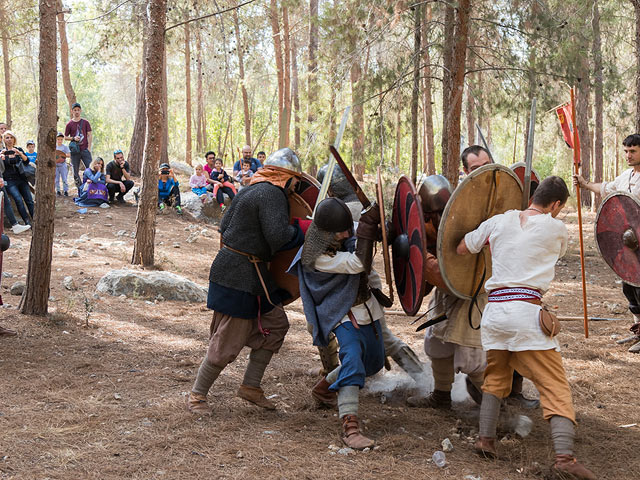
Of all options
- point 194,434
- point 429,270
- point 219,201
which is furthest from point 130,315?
point 219,201

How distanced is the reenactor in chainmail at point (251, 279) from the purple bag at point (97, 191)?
30.5 feet

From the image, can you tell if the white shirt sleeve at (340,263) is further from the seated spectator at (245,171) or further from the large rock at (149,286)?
the seated spectator at (245,171)

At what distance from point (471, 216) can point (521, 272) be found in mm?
505

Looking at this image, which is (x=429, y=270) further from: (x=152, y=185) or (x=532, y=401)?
(x=152, y=185)

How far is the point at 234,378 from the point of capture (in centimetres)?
452

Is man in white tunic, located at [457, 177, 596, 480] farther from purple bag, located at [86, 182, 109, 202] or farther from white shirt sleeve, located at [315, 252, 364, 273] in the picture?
purple bag, located at [86, 182, 109, 202]

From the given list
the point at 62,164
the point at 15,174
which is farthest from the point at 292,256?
the point at 62,164

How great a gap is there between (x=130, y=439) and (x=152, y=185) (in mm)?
4967

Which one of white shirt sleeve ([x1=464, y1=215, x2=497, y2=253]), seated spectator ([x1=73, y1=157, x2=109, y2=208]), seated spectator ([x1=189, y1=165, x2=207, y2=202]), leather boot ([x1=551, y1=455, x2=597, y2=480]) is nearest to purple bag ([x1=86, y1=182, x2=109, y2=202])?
seated spectator ([x1=73, y1=157, x2=109, y2=208])

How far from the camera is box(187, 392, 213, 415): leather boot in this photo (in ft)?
12.1

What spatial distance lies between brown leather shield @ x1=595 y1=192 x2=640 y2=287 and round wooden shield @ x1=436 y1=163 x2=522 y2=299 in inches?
59.8

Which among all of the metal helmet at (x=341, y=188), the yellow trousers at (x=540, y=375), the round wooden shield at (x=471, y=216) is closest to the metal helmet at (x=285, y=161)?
the metal helmet at (x=341, y=188)

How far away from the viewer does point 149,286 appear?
22.7ft

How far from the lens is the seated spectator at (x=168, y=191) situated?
12594mm
